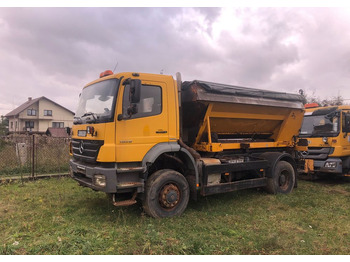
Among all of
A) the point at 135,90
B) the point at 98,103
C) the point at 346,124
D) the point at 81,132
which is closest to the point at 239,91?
the point at 135,90

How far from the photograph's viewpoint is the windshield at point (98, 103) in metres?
4.59

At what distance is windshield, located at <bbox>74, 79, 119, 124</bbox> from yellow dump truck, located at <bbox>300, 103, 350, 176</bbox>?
6.93m

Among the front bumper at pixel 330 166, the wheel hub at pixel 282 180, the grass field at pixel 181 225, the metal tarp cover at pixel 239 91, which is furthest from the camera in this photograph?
the front bumper at pixel 330 166

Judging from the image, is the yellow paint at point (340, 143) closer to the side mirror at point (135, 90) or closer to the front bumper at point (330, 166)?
the front bumper at point (330, 166)

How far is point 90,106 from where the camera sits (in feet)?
16.7

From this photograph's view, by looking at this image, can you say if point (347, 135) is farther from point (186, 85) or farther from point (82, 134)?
point (82, 134)

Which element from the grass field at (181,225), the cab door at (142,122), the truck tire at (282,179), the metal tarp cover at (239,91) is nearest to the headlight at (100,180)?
the cab door at (142,122)

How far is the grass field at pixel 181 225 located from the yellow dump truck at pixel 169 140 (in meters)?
0.45

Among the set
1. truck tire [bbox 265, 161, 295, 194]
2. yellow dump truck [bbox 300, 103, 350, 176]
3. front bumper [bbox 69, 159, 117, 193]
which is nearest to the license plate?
front bumper [bbox 69, 159, 117, 193]

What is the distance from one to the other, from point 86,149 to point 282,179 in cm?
532

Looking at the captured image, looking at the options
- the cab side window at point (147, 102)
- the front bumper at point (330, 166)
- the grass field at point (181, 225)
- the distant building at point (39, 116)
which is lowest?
the grass field at point (181, 225)

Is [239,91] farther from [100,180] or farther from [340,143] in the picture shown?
[340,143]

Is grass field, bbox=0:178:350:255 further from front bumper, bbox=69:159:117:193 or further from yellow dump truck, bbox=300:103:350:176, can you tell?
yellow dump truck, bbox=300:103:350:176

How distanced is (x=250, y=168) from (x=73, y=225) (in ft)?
13.7
